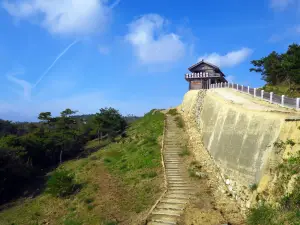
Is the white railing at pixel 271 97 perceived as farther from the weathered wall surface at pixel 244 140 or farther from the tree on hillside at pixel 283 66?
the tree on hillside at pixel 283 66

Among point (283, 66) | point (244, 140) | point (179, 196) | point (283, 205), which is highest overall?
point (283, 66)

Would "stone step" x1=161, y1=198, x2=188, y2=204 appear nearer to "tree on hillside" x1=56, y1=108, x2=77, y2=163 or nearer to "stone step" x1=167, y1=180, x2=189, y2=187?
"stone step" x1=167, y1=180, x2=189, y2=187

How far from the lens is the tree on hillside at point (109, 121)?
5225 centimetres

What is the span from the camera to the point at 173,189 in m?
16.5

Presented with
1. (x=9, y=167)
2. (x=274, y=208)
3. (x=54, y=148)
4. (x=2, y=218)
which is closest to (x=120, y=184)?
(x=2, y=218)

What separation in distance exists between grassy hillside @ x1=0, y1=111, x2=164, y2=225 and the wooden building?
21.9 metres

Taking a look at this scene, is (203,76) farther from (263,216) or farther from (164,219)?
(263,216)

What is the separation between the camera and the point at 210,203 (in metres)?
14.5

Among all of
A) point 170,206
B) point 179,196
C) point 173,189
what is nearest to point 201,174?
point 173,189

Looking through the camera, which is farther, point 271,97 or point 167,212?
point 271,97

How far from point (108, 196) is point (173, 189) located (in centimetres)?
485

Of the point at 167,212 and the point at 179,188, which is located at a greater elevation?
the point at 179,188

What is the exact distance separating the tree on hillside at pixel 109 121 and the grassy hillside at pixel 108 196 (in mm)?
26215

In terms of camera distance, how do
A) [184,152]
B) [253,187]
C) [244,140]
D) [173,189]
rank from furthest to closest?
[184,152]
[173,189]
[244,140]
[253,187]
